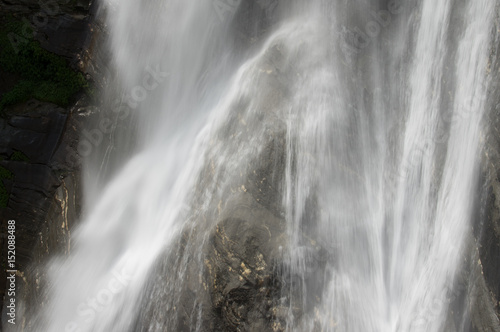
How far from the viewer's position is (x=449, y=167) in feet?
19.8

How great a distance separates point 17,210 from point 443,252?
822 centimetres

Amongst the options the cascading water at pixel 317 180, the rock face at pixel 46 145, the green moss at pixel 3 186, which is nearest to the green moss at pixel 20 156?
the rock face at pixel 46 145

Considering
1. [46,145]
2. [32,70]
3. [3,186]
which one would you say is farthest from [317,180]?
[3,186]

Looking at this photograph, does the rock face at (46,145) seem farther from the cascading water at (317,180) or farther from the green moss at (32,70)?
the cascading water at (317,180)

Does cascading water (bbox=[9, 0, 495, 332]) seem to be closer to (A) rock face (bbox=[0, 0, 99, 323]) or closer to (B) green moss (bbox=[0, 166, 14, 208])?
(A) rock face (bbox=[0, 0, 99, 323])

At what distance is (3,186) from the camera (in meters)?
8.61

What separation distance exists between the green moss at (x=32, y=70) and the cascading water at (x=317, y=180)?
160 centimetres

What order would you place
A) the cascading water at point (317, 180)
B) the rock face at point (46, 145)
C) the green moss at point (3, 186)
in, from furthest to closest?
the green moss at point (3, 186) < the rock face at point (46, 145) < the cascading water at point (317, 180)

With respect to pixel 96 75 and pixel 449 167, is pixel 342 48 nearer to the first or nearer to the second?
pixel 449 167

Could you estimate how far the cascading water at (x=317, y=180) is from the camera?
235 inches

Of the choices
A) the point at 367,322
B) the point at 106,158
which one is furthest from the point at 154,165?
the point at 367,322

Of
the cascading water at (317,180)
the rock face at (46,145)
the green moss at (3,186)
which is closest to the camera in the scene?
the cascading water at (317,180)

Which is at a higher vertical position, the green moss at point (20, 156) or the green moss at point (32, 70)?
the green moss at point (32, 70)

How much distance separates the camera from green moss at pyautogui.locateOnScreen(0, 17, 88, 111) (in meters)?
8.45
